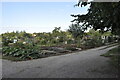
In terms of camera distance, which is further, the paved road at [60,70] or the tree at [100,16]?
the paved road at [60,70]

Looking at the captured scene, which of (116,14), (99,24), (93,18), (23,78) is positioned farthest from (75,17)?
→ (23,78)

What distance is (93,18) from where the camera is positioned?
7.77 m

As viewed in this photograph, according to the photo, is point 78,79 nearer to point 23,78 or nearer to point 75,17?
point 23,78

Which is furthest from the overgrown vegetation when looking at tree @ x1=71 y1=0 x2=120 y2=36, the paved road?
tree @ x1=71 y1=0 x2=120 y2=36

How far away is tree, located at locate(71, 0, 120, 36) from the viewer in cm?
503

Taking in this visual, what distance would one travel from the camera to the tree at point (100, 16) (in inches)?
198

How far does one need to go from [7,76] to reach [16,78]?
576 mm

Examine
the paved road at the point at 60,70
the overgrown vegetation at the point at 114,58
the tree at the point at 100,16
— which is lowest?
the paved road at the point at 60,70

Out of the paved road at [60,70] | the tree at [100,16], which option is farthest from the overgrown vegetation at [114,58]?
the tree at [100,16]

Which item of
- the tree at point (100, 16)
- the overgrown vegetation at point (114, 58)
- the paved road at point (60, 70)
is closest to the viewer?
the tree at point (100, 16)

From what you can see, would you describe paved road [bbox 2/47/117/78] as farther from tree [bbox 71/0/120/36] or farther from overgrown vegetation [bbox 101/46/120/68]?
tree [bbox 71/0/120/36]

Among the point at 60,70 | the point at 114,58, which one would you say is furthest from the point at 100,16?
the point at 114,58

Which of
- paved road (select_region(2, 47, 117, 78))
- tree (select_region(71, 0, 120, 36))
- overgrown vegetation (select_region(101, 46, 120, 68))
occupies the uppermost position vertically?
tree (select_region(71, 0, 120, 36))

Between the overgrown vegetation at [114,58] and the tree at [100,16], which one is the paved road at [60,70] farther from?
the tree at [100,16]
